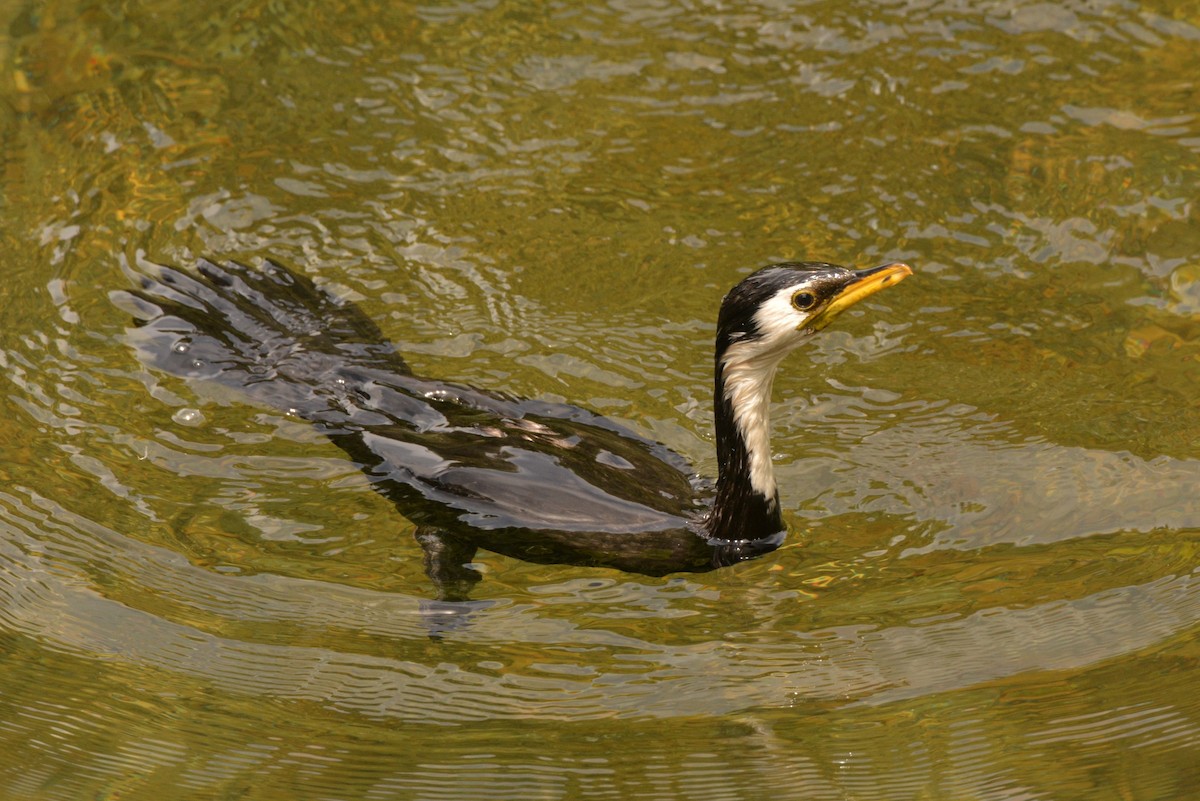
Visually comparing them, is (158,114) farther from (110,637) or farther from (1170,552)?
(1170,552)

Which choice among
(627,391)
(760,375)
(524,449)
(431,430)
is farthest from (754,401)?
(431,430)

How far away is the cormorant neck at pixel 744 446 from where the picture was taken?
547cm

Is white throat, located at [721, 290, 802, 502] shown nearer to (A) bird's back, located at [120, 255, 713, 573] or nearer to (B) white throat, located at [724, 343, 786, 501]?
(B) white throat, located at [724, 343, 786, 501]

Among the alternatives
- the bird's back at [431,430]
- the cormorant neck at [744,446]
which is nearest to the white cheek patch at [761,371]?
the cormorant neck at [744,446]

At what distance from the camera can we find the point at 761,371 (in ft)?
18.0

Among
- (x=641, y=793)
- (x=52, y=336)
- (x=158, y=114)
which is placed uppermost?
(x=158, y=114)

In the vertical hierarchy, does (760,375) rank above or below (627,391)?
above

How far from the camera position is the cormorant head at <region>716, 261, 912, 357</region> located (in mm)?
5191

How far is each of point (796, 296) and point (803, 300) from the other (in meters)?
0.04

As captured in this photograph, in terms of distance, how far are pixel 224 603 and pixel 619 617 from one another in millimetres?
1576

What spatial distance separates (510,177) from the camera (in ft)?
25.9

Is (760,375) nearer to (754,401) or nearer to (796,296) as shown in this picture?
(754,401)

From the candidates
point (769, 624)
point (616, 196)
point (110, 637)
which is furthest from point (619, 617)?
point (616, 196)

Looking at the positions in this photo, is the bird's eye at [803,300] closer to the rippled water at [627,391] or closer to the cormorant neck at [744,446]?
the cormorant neck at [744,446]
